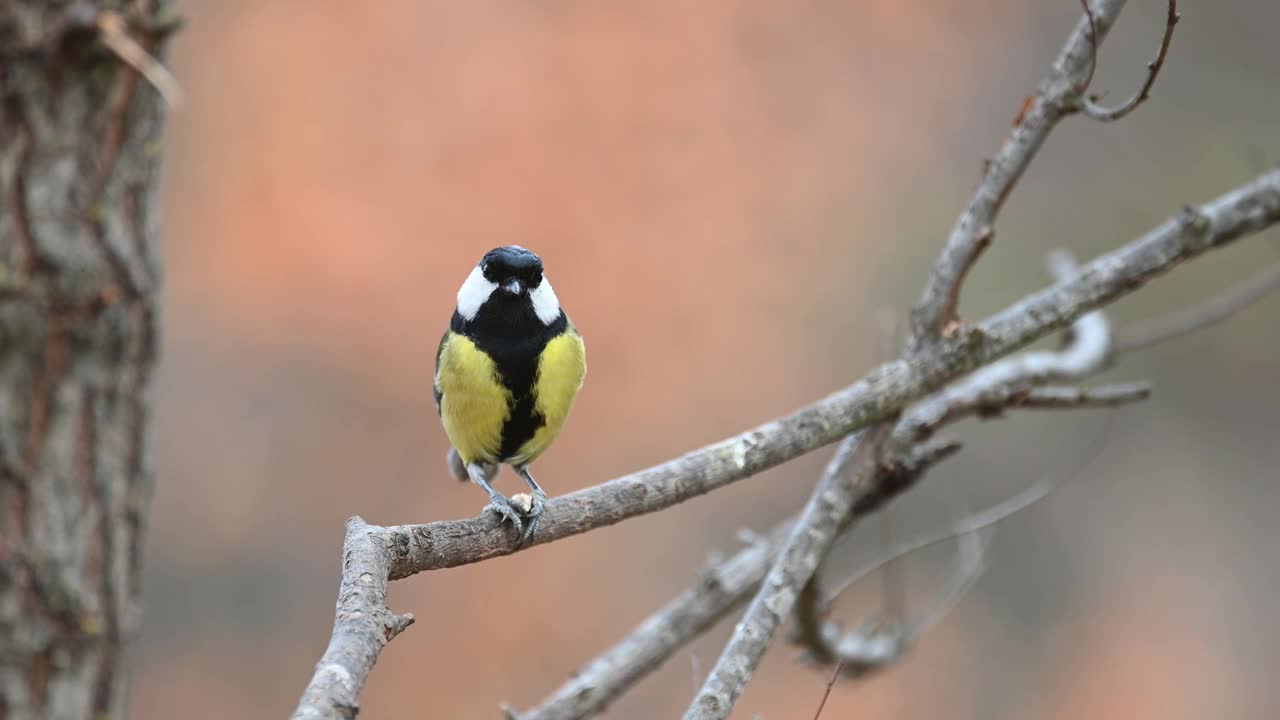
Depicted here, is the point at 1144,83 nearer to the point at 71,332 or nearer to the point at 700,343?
the point at 71,332

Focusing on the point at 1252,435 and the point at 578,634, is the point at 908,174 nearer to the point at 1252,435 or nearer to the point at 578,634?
the point at 1252,435

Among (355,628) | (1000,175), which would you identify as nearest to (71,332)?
(355,628)

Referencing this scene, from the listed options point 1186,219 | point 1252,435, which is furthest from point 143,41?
point 1252,435

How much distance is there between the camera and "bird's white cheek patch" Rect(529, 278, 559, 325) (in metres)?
2.28

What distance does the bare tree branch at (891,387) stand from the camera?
177 cm

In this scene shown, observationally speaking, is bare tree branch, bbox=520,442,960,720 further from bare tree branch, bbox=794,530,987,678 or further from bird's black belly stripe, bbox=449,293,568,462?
bird's black belly stripe, bbox=449,293,568,462

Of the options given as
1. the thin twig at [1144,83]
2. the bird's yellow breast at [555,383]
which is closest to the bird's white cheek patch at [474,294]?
the bird's yellow breast at [555,383]

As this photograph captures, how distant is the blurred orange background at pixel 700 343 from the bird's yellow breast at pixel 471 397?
3241 mm

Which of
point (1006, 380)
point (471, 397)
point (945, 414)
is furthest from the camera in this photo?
point (1006, 380)

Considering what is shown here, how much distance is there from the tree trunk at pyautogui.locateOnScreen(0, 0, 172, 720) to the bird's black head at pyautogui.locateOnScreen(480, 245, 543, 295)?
949mm

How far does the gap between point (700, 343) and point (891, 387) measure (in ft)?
13.1

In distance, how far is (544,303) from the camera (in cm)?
231

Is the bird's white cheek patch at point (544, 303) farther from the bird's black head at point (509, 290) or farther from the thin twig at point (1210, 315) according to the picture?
the thin twig at point (1210, 315)

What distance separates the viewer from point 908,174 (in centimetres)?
667
